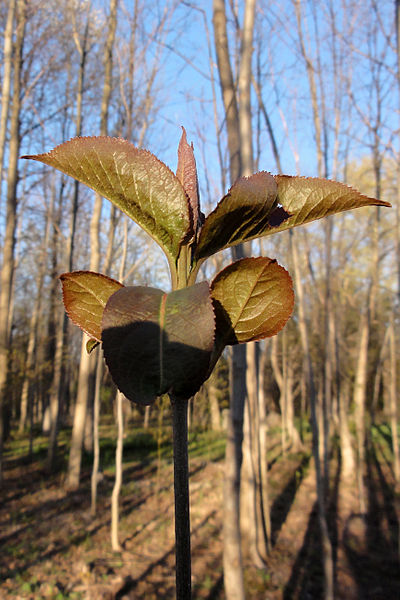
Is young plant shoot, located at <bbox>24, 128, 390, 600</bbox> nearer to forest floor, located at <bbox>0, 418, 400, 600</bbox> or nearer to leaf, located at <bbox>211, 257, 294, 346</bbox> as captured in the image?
leaf, located at <bbox>211, 257, 294, 346</bbox>

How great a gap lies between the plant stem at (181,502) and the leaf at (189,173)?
0.80 ft

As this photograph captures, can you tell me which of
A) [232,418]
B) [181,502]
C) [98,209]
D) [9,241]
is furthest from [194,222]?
[9,241]

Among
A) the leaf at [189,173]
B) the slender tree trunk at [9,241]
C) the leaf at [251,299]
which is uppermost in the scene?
the slender tree trunk at [9,241]

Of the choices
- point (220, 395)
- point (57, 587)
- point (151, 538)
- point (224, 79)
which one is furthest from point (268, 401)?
point (224, 79)

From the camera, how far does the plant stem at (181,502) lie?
0.46 m

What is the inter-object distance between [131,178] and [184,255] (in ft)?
0.38

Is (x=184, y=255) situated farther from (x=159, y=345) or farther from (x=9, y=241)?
(x=9, y=241)

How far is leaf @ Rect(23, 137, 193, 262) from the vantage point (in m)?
0.51

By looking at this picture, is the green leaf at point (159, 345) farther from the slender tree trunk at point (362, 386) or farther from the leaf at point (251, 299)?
the slender tree trunk at point (362, 386)

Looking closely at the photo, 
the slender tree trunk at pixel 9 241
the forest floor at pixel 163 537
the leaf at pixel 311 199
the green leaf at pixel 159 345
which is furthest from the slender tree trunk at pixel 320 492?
the slender tree trunk at pixel 9 241

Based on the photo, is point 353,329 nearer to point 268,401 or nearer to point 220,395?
point 268,401

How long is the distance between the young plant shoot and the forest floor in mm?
4981

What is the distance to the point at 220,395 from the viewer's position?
1042cm

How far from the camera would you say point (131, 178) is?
1.69 feet
